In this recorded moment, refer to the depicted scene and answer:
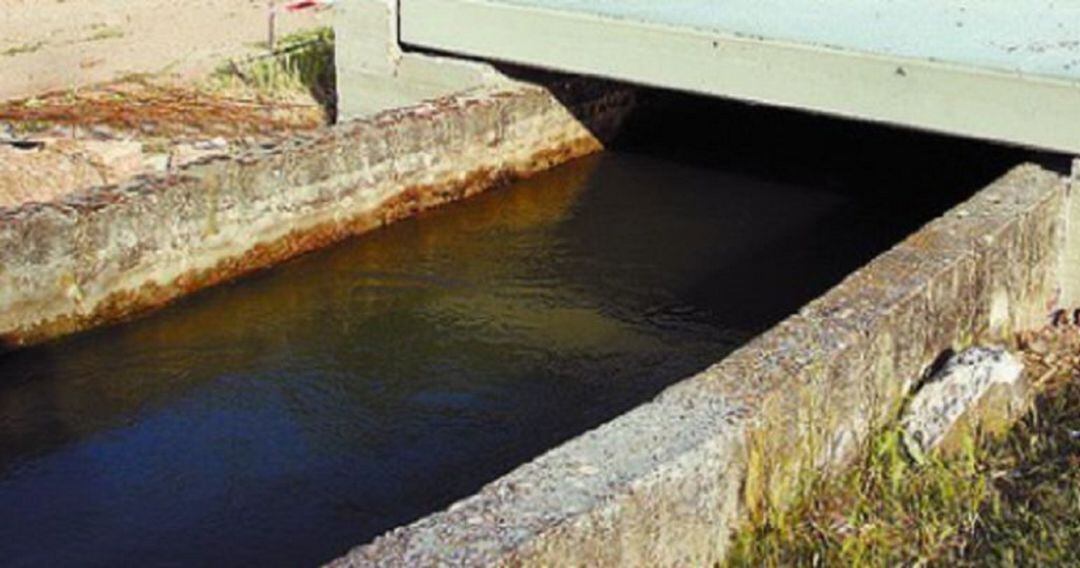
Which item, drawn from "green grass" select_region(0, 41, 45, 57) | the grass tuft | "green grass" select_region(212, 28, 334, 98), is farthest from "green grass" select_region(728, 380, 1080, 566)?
"green grass" select_region(0, 41, 45, 57)

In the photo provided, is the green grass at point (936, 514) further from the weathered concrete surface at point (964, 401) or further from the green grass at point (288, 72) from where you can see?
the green grass at point (288, 72)

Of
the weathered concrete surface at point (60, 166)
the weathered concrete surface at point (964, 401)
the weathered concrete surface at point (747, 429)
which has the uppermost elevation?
the weathered concrete surface at point (747, 429)

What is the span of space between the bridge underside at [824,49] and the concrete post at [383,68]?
0.28 feet

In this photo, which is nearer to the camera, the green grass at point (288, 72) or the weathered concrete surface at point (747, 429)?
the weathered concrete surface at point (747, 429)

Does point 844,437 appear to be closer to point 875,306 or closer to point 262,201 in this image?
point 875,306

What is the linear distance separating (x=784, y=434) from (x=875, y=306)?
1220mm

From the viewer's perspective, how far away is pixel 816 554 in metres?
7.16

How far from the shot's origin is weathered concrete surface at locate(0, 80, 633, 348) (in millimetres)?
10398

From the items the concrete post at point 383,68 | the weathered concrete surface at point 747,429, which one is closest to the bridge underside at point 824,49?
the concrete post at point 383,68

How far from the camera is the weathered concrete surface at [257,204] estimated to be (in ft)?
34.1

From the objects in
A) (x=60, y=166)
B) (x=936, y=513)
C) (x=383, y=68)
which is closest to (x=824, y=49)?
(x=383, y=68)

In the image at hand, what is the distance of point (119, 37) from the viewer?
18.3 metres

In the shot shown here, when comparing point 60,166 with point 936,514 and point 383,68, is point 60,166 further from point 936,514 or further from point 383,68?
point 936,514

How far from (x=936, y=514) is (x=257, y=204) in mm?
5855
